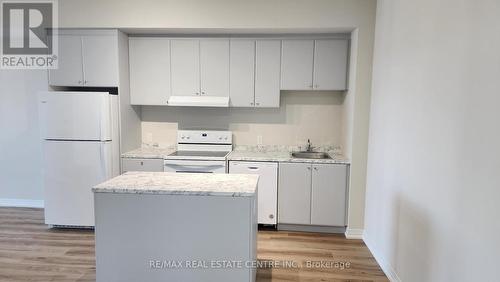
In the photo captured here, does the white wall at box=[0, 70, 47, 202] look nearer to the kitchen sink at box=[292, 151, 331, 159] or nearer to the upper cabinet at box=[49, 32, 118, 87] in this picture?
the upper cabinet at box=[49, 32, 118, 87]

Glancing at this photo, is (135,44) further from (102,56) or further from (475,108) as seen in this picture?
(475,108)

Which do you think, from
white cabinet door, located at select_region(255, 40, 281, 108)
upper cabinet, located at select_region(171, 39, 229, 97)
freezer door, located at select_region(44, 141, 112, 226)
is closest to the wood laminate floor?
freezer door, located at select_region(44, 141, 112, 226)

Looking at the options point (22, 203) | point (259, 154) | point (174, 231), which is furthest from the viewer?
point (22, 203)

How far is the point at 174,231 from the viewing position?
2.04 meters

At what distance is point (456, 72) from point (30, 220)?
186 inches

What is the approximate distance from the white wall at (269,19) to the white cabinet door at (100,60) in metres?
0.16

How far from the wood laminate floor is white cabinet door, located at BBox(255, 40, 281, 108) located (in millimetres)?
1605

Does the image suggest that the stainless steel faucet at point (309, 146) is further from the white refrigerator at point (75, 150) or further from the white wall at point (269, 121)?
the white refrigerator at point (75, 150)

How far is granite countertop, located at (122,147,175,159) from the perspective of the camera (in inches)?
144

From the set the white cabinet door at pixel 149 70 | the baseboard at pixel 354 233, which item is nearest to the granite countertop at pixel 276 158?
the baseboard at pixel 354 233

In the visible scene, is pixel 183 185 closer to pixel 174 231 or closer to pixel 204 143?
pixel 174 231

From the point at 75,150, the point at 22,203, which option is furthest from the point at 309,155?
the point at 22,203

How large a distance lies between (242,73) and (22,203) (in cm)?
365

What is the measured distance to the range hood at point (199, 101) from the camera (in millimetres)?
3777
